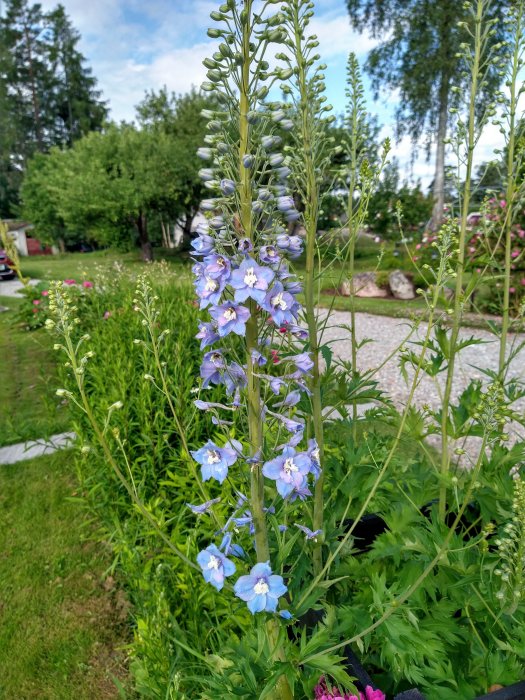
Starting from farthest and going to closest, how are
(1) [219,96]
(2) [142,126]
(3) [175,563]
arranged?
(2) [142,126]
(3) [175,563]
(1) [219,96]

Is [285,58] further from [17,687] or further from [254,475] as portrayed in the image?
[17,687]

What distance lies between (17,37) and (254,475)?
56105 mm

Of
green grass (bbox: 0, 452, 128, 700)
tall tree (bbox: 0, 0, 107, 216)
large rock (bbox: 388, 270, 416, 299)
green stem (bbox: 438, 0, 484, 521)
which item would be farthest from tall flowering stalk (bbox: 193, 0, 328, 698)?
tall tree (bbox: 0, 0, 107, 216)

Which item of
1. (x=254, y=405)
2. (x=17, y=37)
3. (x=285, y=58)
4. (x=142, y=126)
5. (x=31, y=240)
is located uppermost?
(x=17, y=37)

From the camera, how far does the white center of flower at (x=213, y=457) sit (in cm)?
155

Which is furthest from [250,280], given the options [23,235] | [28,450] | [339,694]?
[23,235]

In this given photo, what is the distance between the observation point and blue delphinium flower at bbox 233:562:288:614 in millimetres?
1404

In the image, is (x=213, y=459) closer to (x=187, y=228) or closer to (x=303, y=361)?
(x=303, y=361)

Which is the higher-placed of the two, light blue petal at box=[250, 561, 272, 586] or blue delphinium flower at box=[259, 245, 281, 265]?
blue delphinium flower at box=[259, 245, 281, 265]

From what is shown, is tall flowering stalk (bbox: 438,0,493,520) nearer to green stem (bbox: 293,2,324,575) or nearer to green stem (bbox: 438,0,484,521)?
green stem (bbox: 438,0,484,521)

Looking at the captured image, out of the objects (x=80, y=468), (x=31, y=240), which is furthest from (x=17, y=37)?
(x=80, y=468)

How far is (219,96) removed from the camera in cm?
154

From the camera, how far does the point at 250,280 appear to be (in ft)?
4.73

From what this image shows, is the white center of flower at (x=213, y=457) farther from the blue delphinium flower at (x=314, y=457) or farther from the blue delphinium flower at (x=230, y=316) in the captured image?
the blue delphinium flower at (x=230, y=316)
